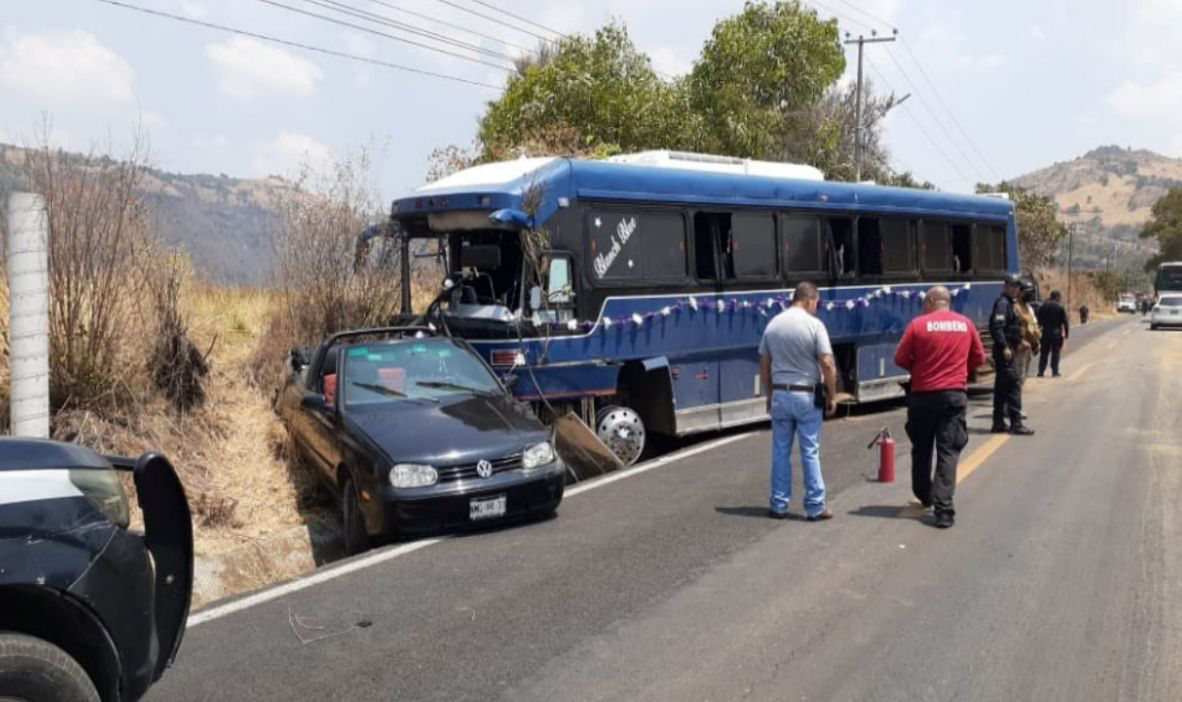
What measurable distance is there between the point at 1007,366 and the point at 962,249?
5692 millimetres

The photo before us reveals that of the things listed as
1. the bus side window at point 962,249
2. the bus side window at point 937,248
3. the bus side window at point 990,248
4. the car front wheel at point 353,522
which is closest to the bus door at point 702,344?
the car front wheel at point 353,522

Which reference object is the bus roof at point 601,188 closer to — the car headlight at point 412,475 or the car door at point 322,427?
the car door at point 322,427

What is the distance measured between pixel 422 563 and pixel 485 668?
193cm

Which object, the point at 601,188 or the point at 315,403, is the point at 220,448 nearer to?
the point at 315,403

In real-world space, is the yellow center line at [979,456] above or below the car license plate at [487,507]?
below

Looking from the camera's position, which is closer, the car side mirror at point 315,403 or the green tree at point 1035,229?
the car side mirror at point 315,403

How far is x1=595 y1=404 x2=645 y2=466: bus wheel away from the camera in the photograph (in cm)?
1048

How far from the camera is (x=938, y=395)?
752cm

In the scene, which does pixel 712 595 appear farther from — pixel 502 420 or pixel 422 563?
pixel 502 420

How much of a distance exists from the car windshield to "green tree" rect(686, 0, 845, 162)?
14.4 meters

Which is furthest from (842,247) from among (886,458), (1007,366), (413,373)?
(413,373)

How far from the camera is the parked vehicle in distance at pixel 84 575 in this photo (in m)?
3.10

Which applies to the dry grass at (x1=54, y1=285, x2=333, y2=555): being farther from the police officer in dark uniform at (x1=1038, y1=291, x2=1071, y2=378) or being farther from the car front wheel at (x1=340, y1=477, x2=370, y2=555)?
the police officer in dark uniform at (x1=1038, y1=291, x2=1071, y2=378)

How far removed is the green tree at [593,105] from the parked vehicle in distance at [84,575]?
1640 cm
